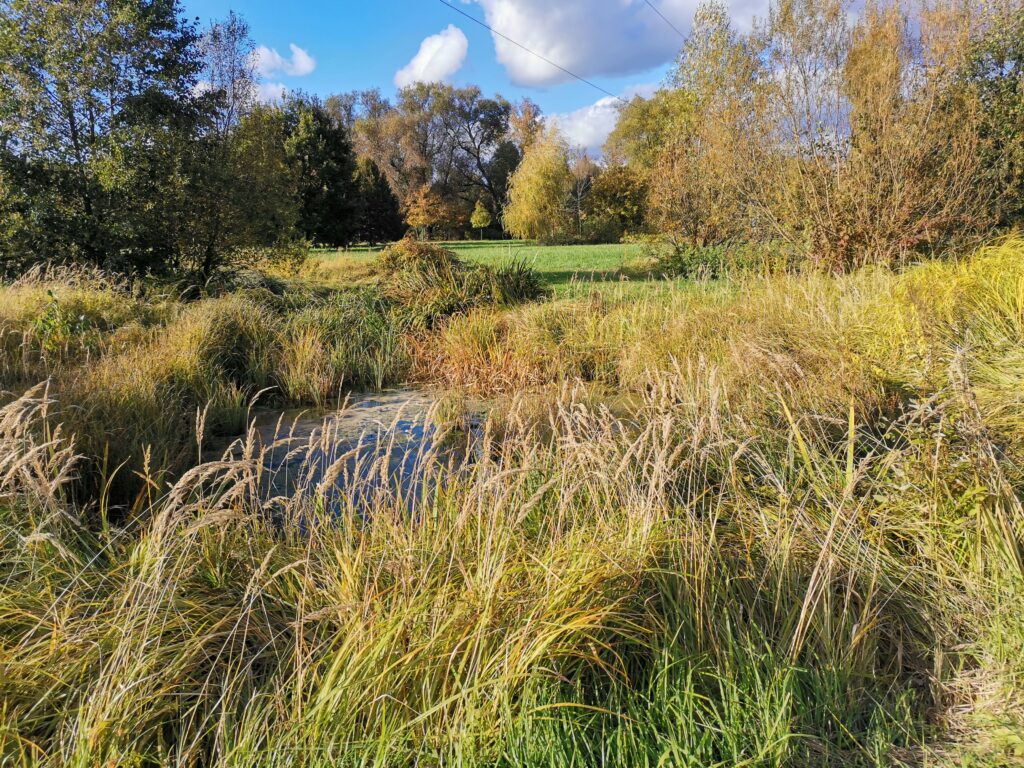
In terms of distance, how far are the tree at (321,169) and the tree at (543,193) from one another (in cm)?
779

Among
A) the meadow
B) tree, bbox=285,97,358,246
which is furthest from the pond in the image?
tree, bbox=285,97,358,246

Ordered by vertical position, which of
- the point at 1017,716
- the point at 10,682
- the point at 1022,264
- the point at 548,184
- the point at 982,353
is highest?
the point at 548,184

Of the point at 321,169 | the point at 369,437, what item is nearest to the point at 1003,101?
the point at 369,437

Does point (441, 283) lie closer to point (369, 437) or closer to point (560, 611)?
point (369, 437)

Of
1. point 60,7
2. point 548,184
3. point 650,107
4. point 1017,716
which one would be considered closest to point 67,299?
point 60,7

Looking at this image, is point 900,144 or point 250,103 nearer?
point 900,144

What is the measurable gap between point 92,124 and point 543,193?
21827 millimetres

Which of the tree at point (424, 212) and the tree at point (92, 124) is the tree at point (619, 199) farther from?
the tree at point (92, 124)

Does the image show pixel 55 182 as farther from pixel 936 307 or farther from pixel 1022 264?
pixel 1022 264

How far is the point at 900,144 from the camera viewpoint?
7.12m

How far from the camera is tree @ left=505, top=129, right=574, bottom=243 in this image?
2936 cm

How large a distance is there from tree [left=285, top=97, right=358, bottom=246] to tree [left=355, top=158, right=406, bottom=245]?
3209mm

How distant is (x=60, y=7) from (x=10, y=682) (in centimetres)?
1114

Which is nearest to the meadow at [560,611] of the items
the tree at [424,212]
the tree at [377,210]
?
the tree at [424,212]
